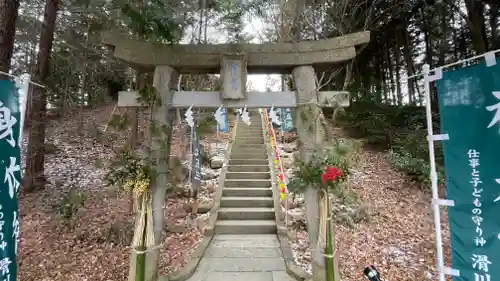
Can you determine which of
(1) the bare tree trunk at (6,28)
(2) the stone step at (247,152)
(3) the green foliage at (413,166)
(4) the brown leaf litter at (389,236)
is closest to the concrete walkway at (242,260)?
(4) the brown leaf litter at (389,236)

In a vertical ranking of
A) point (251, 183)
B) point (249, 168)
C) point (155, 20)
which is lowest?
point (251, 183)

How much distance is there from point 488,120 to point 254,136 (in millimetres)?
8929

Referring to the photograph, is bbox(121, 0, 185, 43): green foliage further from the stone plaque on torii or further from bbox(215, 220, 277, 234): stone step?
bbox(215, 220, 277, 234): stone step

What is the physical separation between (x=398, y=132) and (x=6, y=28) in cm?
976

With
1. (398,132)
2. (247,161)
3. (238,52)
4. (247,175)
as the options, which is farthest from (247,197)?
(398,132)

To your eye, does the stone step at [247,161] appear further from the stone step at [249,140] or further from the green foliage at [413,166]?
the green foliage at [413,166]

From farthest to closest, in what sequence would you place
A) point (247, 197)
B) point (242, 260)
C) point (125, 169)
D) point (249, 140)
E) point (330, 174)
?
point (249, 140), point (247, 197), point (242, 260), point (125, 169), point (330, 174)

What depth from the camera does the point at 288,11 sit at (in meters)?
9.34

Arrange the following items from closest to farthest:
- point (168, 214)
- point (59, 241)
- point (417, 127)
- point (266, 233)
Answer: point (59, 241)
point (266, 233)
point (168, 214)
point (417, 127)

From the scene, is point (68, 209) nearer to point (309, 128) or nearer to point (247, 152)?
point (309, 128)

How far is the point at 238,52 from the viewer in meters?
3.56

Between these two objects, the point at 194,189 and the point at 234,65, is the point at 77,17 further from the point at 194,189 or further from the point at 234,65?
the point at 234,65

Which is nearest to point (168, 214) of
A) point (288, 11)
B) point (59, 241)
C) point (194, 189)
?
point (194, 189)

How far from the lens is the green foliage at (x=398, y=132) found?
6.81m
